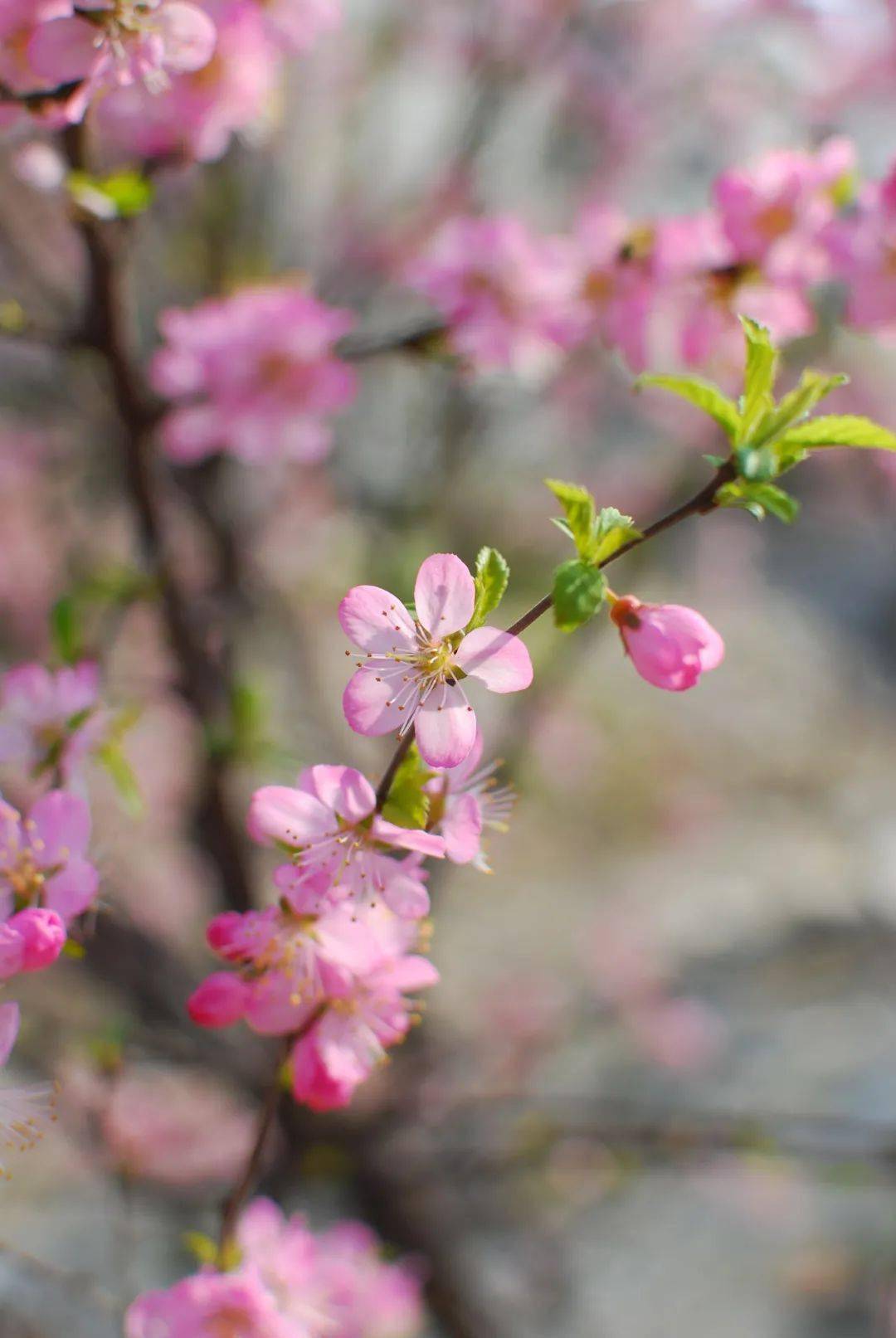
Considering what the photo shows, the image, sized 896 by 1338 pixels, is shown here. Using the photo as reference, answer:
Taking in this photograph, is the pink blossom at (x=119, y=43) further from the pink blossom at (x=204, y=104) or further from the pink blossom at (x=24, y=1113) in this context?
the pink blossom at (x=24, y=1113)

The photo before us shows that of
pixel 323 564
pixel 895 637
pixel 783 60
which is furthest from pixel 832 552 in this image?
pixel 783 60

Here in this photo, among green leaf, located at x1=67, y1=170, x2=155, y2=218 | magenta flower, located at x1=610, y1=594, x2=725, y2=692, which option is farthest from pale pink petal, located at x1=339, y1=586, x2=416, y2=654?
green leaf, located at x1=67, y1=170, x2=155, y2=218

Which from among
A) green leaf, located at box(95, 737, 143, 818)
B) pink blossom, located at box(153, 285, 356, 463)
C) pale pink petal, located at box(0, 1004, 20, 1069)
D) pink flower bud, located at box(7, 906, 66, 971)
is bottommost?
pale pink petal, located at box(0, 1004, 20, 1069)

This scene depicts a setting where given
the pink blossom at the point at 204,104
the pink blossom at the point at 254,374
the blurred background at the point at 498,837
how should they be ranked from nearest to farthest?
the pink blossom at the point at 204,104 < the pink blossom at the point at 254,374 < the blurred background at the point at 498,837

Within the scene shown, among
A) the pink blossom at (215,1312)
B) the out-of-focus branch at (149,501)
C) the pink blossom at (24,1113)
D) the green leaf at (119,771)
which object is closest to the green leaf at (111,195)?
the out-of-focus branch at (149,501)

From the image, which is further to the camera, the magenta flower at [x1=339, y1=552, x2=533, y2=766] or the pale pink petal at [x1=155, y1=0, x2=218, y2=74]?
the pale pink petal at [x1=155, y1=0, x2=218, y2=74]

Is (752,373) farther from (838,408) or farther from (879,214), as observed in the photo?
(838,408)

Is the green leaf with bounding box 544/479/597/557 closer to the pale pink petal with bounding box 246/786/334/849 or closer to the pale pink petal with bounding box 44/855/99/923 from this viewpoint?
the pale pink petal with bounding box 246/786/334/849
